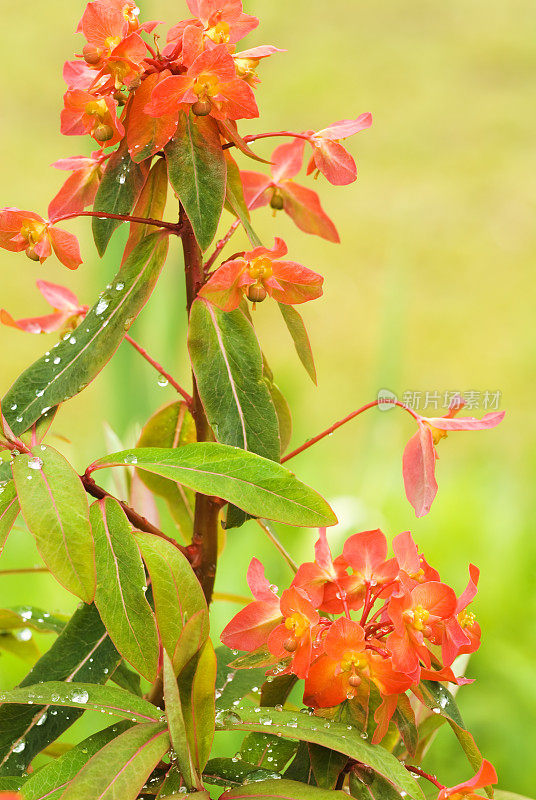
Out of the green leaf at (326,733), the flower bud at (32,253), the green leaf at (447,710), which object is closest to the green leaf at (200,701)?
the green leaf at (326,733)

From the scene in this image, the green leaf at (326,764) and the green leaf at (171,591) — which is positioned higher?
the green leaf at (171,591)

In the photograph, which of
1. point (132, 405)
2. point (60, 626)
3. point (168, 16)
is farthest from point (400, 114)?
point (60, 626)

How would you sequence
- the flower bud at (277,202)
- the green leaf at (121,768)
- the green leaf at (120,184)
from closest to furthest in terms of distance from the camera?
the green leaf at (121,768) < the green leaf at (120,184) < the flower bud at (277,202)

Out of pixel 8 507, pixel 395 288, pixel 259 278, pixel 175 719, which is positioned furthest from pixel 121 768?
pixel 395 288

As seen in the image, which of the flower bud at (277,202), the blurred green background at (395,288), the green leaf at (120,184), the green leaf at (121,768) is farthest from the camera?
the blurred green background at (395,288)

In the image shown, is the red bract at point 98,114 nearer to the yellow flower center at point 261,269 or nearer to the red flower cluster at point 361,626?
the yellow flower center at point 261,269

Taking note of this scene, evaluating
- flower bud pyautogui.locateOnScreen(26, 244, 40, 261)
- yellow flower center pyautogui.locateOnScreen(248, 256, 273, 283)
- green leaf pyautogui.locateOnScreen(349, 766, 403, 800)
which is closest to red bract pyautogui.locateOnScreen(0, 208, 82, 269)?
flower bud pyautogui.locateOnScreen(26, 244, 40, 261)

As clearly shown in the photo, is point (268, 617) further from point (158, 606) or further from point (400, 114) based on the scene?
point (400, 114)
